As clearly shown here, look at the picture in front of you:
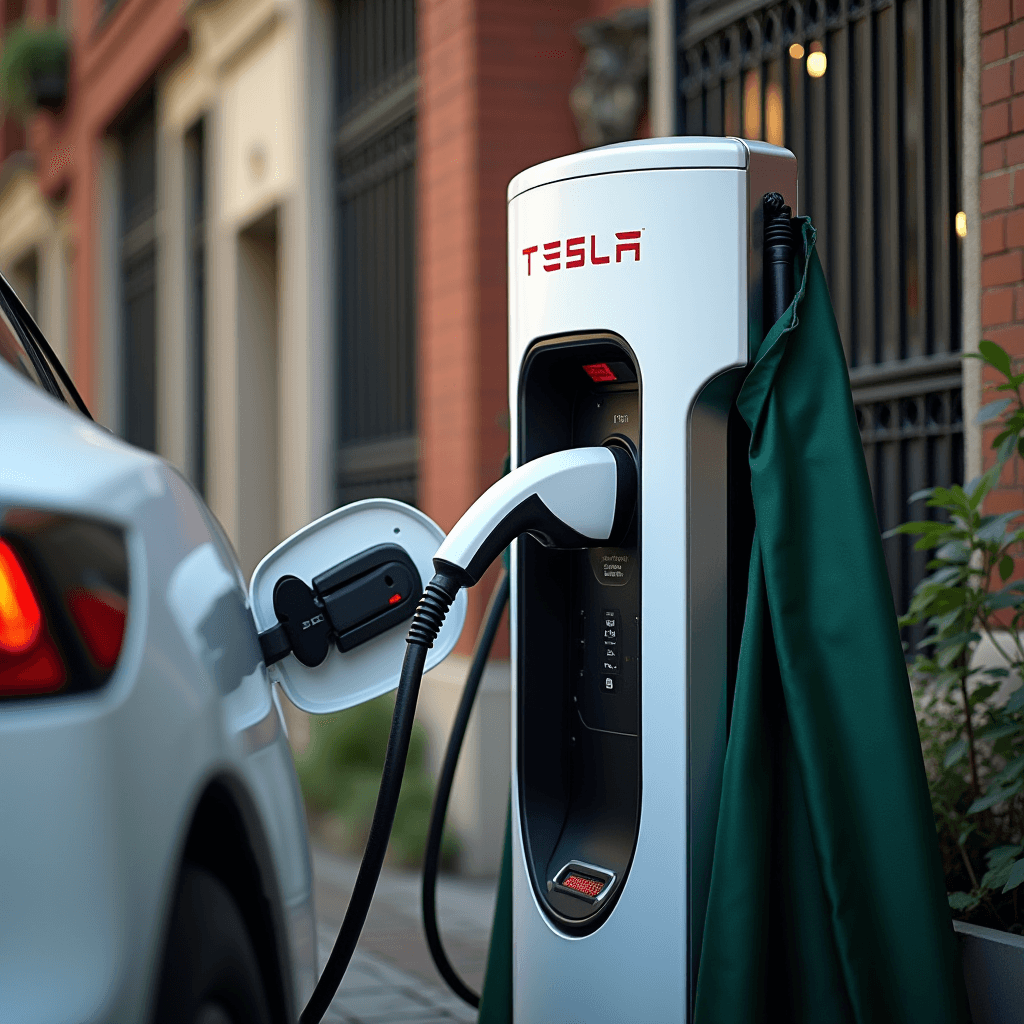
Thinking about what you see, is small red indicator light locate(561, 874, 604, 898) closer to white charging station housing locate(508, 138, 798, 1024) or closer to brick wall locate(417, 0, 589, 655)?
white charging station housing locate(508, 138, 798, 1024)

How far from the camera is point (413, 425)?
6.75 meters

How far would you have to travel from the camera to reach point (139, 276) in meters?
12.0

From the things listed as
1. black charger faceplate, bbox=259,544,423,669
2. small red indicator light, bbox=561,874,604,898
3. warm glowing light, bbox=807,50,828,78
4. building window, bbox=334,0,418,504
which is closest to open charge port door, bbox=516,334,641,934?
small red indicator light, bbox=561,874,604,898

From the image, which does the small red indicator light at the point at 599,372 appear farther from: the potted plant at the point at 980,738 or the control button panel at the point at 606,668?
the potted plant at the point at 980,738

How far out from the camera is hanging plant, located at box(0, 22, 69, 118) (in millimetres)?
12977

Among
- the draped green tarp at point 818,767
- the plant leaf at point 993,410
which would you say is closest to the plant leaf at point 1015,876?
the draped green tarp at point 818,767

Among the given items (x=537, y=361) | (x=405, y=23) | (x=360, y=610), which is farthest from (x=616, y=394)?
(x=405, y=23)

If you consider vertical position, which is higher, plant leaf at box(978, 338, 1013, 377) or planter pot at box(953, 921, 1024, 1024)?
plant leaf at box(978, 338, 1013, 377)

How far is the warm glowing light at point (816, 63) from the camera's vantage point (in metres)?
4.26

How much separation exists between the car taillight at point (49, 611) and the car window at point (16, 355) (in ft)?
1.35

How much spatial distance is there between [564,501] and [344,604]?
0.48 m

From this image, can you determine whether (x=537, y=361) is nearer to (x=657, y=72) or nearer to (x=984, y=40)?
(x=984, y=40)

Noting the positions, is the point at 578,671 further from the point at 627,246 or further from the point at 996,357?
the point at 996,357

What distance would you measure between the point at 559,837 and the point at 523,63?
392 centimetres
